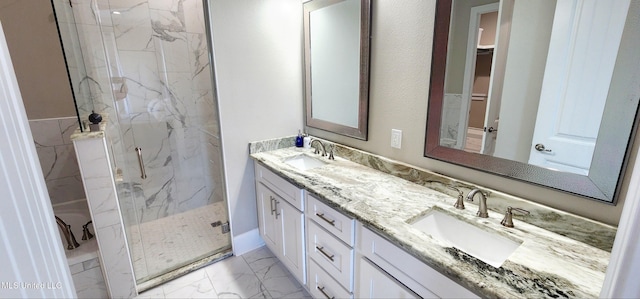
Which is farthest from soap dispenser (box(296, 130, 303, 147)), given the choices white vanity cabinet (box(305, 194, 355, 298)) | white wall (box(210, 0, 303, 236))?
white vanity cabinet (box(305, 194, 355, 298))

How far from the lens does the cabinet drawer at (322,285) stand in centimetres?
146

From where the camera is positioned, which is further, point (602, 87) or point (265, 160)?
point (265, 160)

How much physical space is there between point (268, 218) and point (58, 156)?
6.49ft

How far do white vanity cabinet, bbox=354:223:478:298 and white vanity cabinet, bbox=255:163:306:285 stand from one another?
1.70 feet

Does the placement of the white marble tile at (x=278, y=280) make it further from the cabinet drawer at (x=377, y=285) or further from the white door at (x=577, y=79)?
the white door at (x=577, y=79)

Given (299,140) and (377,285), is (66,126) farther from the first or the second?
(377,285)

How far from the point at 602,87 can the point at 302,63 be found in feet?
5.90

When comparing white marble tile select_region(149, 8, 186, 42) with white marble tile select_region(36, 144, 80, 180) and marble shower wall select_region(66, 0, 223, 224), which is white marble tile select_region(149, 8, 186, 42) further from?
white marble tile select_region(36, 144, 80, 180)

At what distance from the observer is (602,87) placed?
956 mm

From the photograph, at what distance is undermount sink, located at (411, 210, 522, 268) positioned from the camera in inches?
43.4

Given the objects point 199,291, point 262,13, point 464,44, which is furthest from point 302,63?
point 199,291

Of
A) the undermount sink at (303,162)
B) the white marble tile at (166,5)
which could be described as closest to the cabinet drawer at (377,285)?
the undermount sink at (303,162)

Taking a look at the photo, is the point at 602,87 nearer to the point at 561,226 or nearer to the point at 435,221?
the point at 561,226

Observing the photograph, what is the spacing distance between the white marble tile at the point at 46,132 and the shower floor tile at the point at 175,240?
101 centimetres
